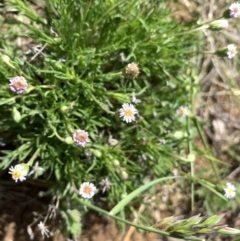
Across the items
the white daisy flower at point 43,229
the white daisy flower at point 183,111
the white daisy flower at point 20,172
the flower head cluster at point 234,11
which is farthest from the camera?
the white daisy flower at point 183,111

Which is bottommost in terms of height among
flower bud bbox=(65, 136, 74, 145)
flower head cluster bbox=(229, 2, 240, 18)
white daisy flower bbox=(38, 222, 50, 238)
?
white daisy flower bbox=(38, 222, 50, 238)

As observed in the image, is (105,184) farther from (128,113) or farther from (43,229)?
(128,113)

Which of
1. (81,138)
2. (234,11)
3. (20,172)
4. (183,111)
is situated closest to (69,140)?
(81,138)

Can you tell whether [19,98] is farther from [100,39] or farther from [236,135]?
[236,135]

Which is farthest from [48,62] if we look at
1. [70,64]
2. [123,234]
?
[123,234]

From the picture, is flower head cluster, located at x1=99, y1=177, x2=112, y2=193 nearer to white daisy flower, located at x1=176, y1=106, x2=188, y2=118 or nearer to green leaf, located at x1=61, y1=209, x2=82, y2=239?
green leaf, located at x1=61, y1=209, x2=82, y2=239

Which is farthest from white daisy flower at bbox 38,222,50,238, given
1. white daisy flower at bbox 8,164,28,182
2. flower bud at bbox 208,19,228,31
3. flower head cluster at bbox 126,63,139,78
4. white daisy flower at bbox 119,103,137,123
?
flower bud at bbox 208,19,228,31

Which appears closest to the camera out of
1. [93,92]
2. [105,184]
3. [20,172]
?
[20,172]

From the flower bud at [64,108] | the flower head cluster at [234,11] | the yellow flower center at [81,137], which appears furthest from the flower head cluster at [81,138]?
the flower head cluster at [234,11]

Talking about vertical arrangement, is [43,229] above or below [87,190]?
below

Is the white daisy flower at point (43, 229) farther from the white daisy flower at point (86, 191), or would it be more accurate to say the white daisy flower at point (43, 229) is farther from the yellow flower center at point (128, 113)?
the yellow flower center at point (128, 113)
